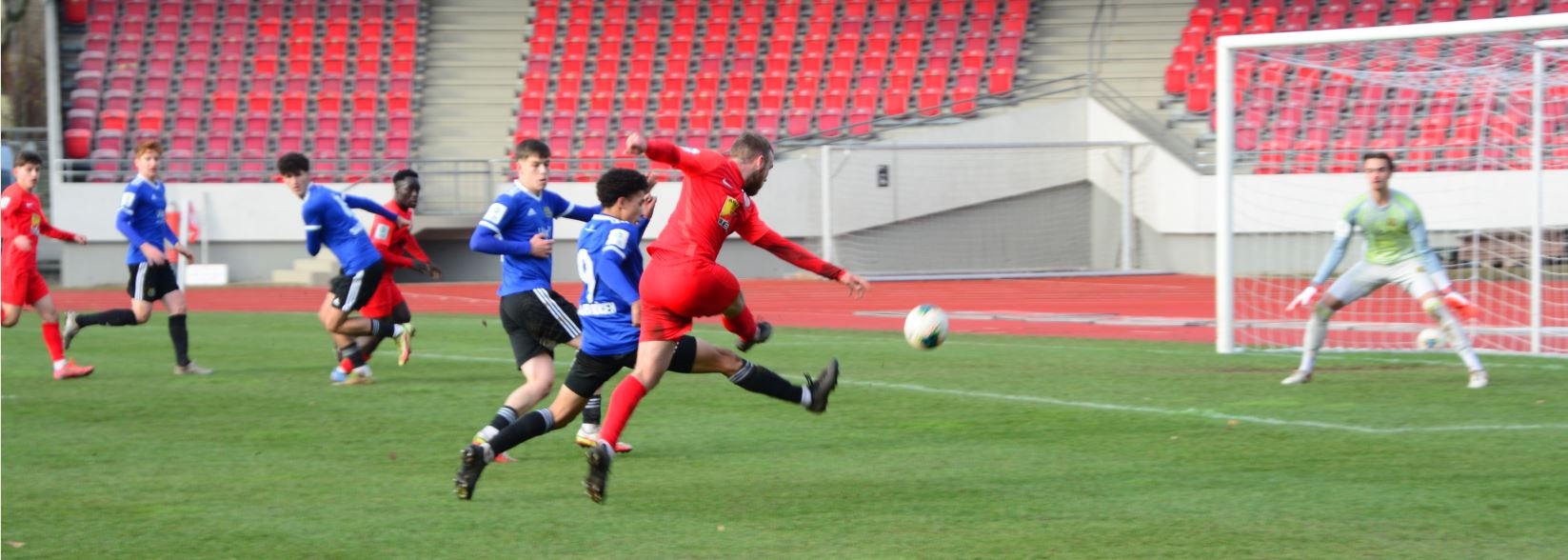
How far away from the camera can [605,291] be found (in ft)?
23.9

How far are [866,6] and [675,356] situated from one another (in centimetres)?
2470

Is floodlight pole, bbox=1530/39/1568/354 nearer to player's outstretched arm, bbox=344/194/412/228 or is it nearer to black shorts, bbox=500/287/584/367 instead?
black shorts, bbox=500/287/584/367

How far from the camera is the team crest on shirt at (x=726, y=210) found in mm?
7059

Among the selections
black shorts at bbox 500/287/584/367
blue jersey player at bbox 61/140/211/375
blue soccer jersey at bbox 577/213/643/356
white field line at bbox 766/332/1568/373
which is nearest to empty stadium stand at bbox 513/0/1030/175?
white field line at bbox 766/332/1568/373

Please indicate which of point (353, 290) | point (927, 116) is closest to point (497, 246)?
point (353, 290)

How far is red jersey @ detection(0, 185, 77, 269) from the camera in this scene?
1230 cm

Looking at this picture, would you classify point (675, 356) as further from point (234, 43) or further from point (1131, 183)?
point (234, 43)

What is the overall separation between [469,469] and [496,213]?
2.50 m

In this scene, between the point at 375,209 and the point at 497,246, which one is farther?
the point at 375,209

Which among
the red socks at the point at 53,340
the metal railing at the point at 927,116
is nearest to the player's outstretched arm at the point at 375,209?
the red socks at the point at 53,340

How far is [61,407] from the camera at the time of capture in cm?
1047

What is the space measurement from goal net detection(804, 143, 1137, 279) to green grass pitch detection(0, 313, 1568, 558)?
44.9 ft

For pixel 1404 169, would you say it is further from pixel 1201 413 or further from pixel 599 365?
pixel 599 365

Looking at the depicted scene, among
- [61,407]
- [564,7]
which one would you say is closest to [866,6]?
[564,7]
